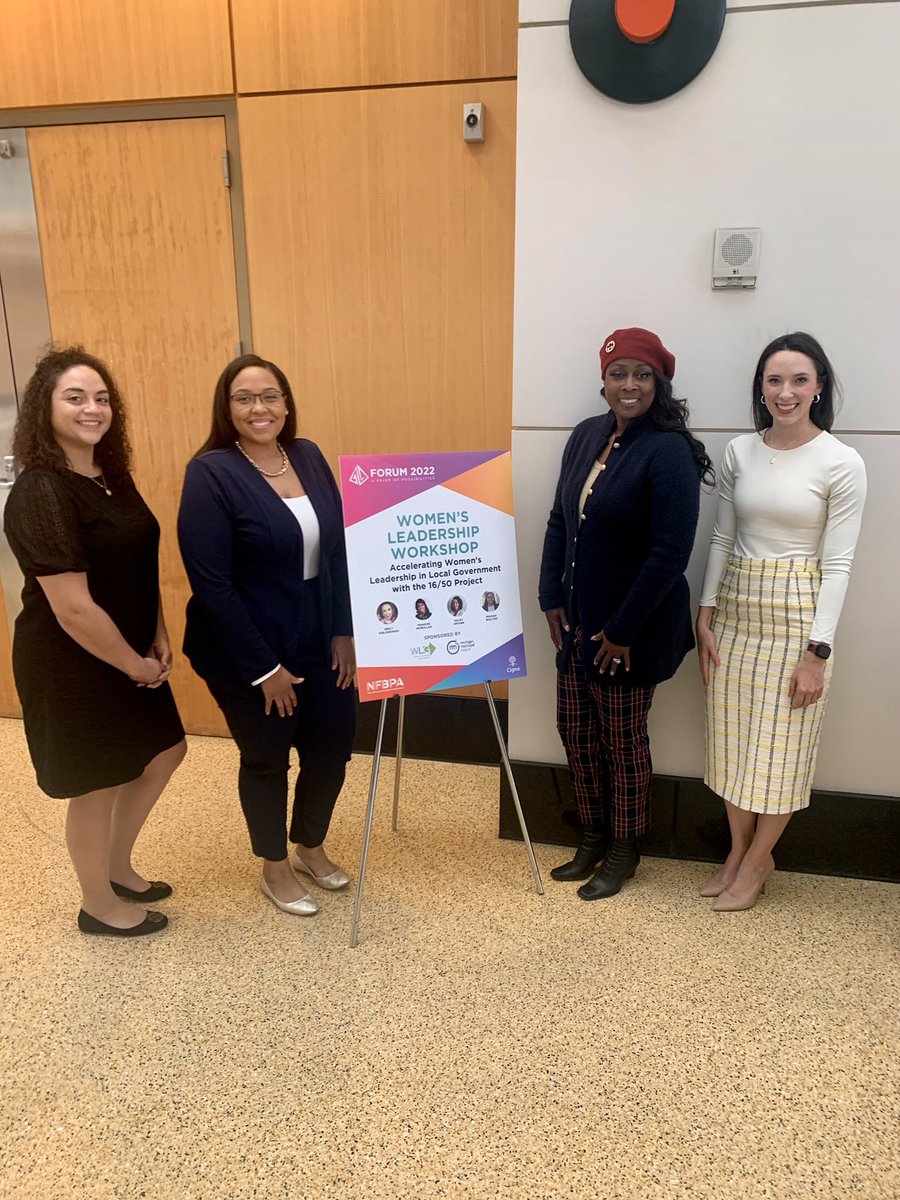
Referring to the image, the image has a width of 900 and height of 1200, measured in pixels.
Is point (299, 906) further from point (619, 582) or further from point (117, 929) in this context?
point (619, 582)

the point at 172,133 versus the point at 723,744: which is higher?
the point at 172,133

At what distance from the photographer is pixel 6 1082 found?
1.86m

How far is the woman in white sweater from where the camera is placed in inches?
83.9

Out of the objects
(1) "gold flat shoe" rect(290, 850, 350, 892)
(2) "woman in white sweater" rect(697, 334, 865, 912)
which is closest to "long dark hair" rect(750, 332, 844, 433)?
(2) "woman in white sweater" rect(697, 334, 865, 912)

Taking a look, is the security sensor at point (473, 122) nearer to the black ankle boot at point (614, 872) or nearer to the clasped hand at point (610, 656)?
the clasped hand at point (610, 656)

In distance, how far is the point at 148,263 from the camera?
10.7 feet

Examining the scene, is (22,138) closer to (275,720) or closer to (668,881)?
(275,720)

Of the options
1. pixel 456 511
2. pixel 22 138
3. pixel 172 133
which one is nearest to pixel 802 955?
pixel 456 511

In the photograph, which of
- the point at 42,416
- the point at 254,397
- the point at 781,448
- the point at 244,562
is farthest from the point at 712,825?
→ the point at 42,416

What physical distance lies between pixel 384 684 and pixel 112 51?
2.74 m

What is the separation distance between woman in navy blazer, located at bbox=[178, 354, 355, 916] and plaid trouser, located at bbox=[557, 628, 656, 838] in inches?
27.1

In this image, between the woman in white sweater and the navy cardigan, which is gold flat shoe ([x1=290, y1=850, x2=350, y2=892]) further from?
the woman in white sweater

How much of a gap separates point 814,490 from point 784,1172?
157cm

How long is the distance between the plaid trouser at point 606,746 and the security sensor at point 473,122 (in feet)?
6.08
